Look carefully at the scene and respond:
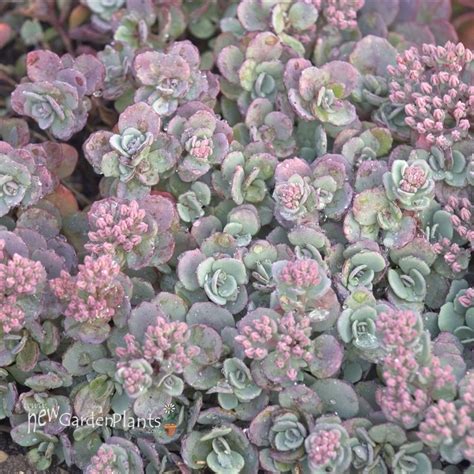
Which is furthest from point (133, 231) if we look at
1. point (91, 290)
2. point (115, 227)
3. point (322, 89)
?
point (322, 89)

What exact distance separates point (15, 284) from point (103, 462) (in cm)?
47

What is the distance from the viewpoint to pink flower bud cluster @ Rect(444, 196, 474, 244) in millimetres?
1971

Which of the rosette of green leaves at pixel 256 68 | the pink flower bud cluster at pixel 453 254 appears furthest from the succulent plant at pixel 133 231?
the pink flower bud cluster at pixel 453 254

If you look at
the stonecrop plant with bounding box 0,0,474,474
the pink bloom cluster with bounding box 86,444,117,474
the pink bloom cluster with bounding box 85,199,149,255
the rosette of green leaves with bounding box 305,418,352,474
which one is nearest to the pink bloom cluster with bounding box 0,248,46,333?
the stonecrop plant with bounding box 0,0,474,474

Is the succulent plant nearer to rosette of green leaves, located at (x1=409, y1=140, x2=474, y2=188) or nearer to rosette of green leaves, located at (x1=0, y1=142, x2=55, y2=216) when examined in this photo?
rosette of green leaves, located at (x1=0, y1=142, x2=55, y2=216)

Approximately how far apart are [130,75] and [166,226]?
2.13ft

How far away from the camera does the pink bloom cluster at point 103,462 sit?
5.72 ft

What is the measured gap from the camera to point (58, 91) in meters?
2.16

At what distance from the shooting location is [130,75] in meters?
2.38

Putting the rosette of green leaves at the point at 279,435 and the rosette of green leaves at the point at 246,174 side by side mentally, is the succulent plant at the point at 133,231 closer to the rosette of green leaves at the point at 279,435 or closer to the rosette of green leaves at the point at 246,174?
the rosette of green leaves at the point at 246,174

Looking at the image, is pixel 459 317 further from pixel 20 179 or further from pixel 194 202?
pixel 20 179

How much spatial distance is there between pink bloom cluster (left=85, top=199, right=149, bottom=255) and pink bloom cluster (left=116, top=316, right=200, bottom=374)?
8.9 inches

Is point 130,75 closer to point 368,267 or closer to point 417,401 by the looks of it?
point 368,267

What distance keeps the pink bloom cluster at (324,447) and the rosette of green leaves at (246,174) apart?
68cm
